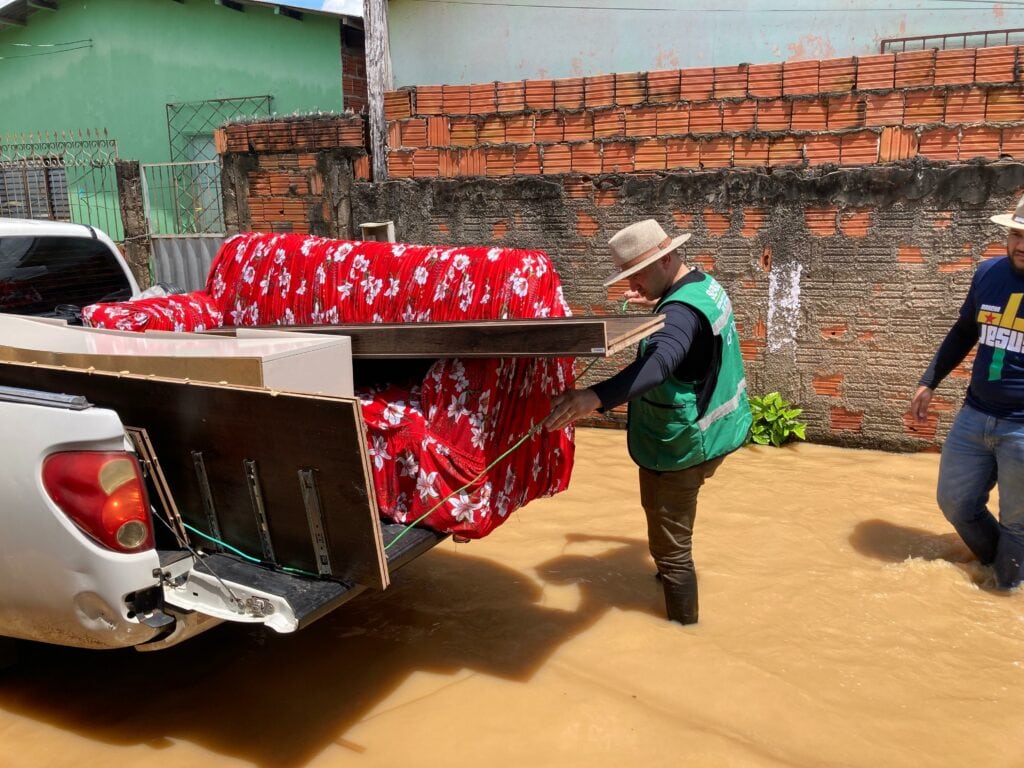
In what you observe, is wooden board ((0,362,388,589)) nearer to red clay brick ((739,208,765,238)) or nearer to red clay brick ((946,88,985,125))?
red clay brick ((739,208,765,238))

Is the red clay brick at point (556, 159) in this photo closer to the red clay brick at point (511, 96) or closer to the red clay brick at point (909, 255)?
the red clay brick at point (511, 96)

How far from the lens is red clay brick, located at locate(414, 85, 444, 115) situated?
6.48m

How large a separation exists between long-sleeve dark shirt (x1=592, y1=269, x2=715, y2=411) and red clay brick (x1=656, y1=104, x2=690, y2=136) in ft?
9.30

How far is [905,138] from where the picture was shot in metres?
5.31

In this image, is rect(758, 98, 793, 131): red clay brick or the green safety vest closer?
the green safety vest

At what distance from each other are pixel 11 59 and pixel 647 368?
1680 cm

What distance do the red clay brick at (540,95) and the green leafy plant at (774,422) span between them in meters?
2.68

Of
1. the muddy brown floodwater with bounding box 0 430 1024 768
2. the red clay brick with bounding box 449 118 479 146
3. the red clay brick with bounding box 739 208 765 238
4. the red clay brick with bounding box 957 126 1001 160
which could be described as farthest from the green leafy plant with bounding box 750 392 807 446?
the red clay brick with bounding box 449 118 479 146

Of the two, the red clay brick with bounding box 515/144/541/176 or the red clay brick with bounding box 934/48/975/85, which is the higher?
the red clay brick with bounding box 934/48/975/85

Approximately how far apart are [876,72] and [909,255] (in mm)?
1227

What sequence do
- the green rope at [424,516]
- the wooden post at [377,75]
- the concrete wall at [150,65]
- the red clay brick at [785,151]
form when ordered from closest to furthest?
1. the green rope at [424,516]
2. the red clay brick at [785,151]
3. the wooden post at [377,75]
4. the concrete wall at [150,65]

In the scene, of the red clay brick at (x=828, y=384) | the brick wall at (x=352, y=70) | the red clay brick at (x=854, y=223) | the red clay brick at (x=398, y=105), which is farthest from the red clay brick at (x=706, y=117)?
the brick wall at (x=352, y=70)

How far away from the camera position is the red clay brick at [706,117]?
5.73 metres

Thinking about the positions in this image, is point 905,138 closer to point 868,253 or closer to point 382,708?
point 868,253
